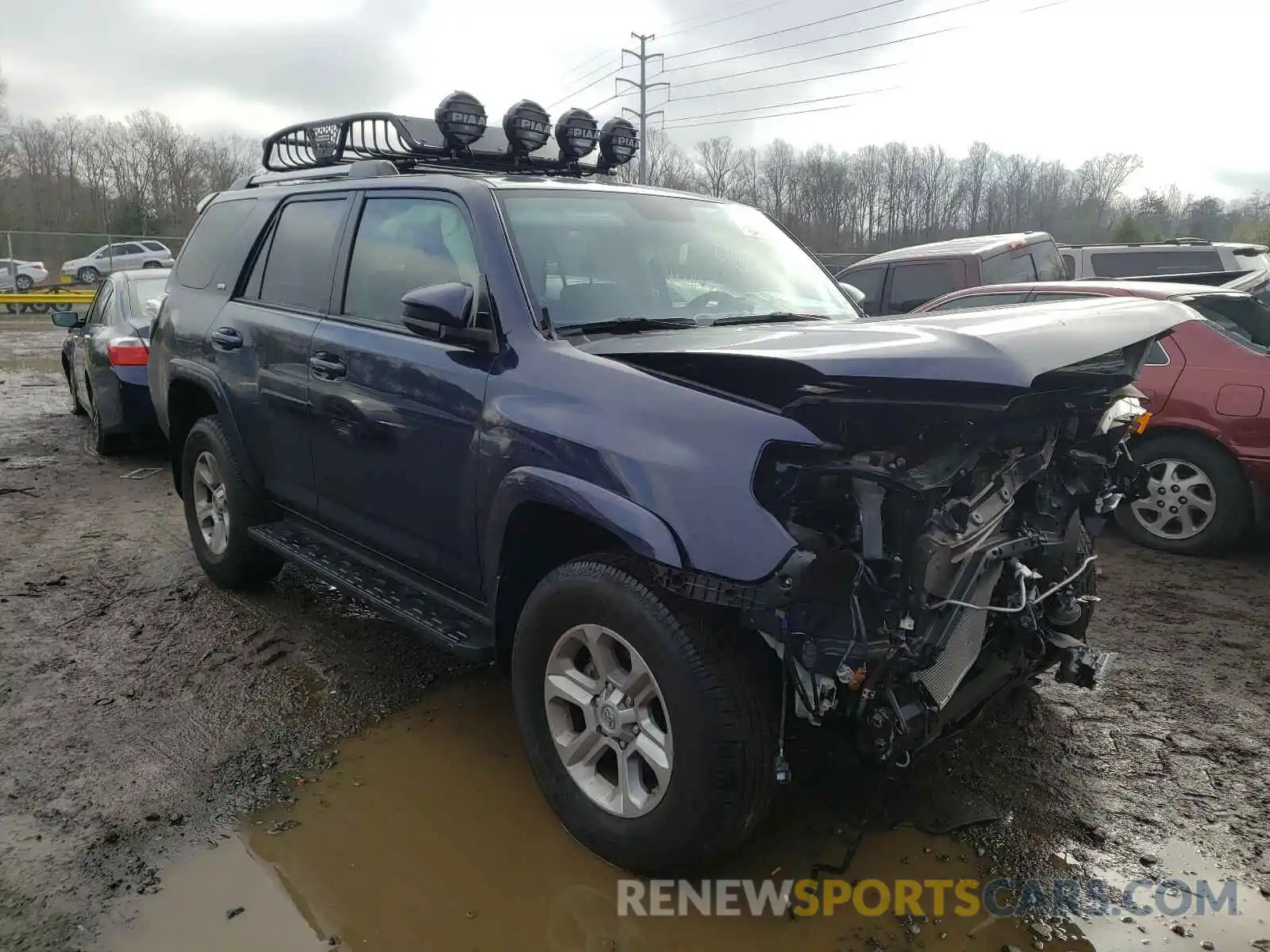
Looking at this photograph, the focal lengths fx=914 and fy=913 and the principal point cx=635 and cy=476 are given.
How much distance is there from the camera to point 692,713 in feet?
7.77

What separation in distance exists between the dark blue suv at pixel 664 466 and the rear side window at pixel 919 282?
5.22 m


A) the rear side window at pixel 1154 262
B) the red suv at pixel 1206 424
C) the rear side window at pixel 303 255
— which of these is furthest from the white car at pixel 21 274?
the red suv at pixel 1206 424

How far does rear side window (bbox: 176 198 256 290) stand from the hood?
2.92 metres

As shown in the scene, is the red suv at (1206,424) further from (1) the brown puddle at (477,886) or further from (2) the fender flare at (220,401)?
(2) the fender flare at (220,401)

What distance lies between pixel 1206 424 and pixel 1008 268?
421 centimetres

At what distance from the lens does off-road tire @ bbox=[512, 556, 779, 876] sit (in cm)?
236

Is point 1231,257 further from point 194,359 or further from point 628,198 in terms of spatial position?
point 194,359

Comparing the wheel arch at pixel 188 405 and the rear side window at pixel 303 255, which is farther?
the wheel arch at pixel 188 405

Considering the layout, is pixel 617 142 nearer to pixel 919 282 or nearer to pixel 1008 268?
pixel 919 282

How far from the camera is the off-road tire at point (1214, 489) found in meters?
5.41

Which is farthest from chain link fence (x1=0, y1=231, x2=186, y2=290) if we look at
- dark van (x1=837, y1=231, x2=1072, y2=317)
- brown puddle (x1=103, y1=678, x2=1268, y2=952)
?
brown puddle (x1=103, y1=678, x2=1268, y2=952)

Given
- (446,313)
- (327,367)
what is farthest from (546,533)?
(327,367)

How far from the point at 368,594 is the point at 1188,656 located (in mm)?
3675

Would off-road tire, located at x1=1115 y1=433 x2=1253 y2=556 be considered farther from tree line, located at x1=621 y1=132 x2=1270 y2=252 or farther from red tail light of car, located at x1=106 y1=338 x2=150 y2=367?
tree line, located at x1=621 y1=132 x2=1270 y2=252
